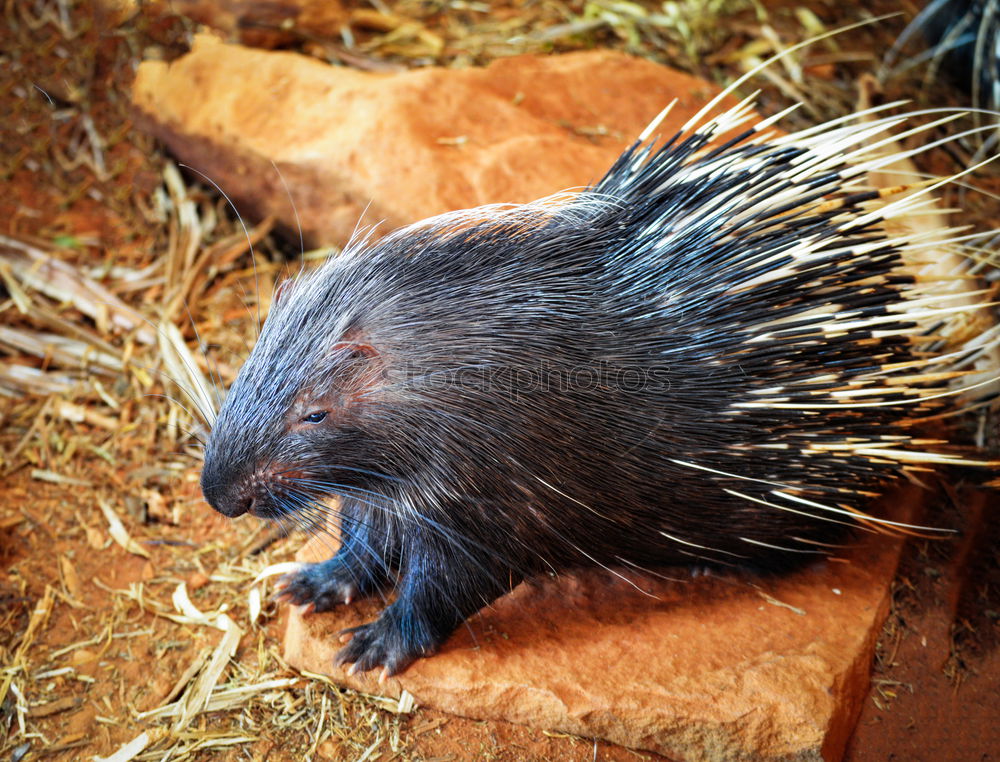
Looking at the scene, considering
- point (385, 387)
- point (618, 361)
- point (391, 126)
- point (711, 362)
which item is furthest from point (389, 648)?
point (391, 126)

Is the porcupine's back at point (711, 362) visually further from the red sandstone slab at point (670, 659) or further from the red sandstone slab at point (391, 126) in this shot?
the red sandstone slab at point (391, 126)

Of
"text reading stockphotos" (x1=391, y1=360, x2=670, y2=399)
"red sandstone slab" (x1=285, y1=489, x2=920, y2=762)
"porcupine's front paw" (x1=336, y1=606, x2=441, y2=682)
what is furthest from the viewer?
"porcupine's front paw" (x1=336, y1=606, x2=441, y2=682)

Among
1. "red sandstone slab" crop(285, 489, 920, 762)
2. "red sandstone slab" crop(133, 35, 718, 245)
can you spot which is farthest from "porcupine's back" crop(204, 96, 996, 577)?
"red sandstone slab" crop(133, 35, 718, 245)

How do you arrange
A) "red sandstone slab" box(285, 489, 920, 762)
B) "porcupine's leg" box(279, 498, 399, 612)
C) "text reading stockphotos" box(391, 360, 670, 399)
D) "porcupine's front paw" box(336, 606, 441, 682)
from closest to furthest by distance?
"text reading stockphotos" box(391, 360, 670, 399), "red sandstone slab" box(285, 489, 920, 762), "porcupine's front paw" box(336, 606, 441, 682), "porcupine's leg" box(279, 498, 399, 612)

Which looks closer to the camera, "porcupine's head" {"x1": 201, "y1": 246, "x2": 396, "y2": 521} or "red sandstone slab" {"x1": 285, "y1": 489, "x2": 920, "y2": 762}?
"porcupine's head" {"x1": 201, "y1": 246, "x2": 396, "y2": 521}

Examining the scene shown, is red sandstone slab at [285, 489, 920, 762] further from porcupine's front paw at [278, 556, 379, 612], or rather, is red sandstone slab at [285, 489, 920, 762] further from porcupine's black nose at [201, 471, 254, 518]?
porcupine's black nose at [201, 471, 254, 518]

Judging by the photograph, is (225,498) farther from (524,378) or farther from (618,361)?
(618,361)

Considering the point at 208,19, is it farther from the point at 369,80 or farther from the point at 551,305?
the point at 551,305
